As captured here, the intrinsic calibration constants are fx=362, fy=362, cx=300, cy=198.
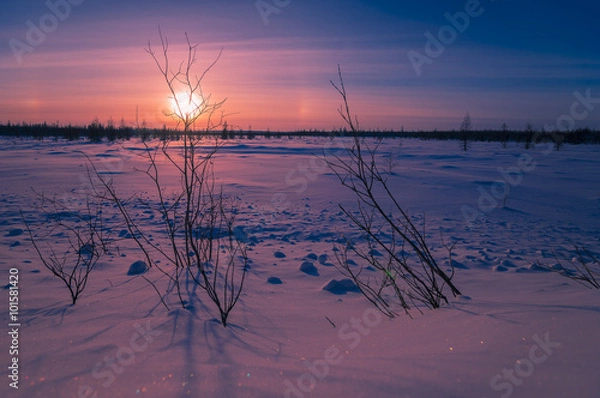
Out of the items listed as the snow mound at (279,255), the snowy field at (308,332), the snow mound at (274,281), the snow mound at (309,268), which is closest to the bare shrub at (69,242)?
the snowy field at (308,332)

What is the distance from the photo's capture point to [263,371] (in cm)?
160

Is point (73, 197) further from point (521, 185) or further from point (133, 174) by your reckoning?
point (521, 185)

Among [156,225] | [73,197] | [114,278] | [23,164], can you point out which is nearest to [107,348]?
[114,278]

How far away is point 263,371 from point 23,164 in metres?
13.9
